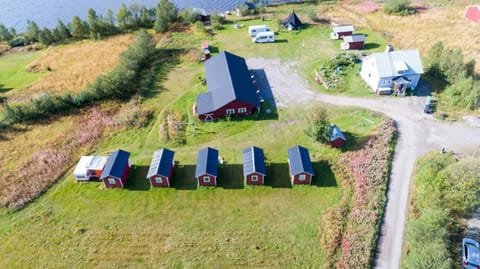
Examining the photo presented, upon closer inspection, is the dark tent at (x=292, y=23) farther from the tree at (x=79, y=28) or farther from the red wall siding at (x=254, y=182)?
the tree at (x=79, y=28)

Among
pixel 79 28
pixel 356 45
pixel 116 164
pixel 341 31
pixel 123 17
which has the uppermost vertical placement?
pixel 123 17

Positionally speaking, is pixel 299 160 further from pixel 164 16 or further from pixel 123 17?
pixel 123 17

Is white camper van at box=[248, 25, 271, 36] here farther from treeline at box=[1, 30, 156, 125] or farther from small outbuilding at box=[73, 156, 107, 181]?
small outbuilding at box=[73, 156, 107, 181]

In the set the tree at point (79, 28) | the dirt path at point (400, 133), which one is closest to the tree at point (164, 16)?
the tree at point (79, 28)

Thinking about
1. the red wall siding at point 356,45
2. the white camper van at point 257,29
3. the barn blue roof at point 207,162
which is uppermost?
the white camper van at point 257,29

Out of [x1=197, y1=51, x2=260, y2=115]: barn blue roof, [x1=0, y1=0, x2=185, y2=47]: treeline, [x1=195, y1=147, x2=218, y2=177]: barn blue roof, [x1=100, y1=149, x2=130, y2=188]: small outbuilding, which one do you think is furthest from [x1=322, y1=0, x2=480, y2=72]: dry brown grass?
[x1=100, y1=149, x2=130, y2=188]: small outbuilding

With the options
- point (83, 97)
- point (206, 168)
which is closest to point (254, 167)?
point (206, 168)
